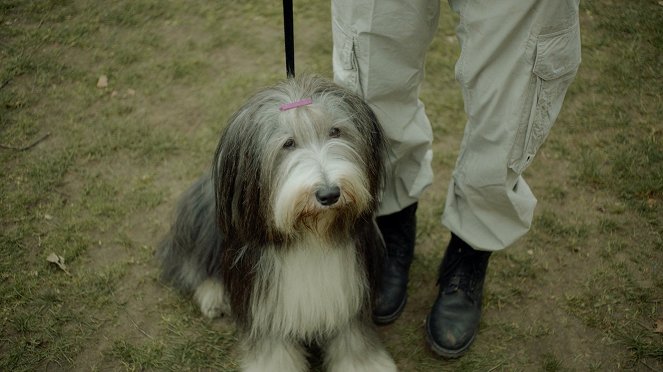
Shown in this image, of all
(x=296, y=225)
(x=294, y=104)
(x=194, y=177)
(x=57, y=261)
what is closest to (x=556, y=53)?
(x=294, y=104)

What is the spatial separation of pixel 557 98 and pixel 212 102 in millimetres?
2479

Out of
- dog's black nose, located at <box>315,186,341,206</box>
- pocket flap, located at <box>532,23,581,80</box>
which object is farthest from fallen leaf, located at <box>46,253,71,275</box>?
pocket flap, located at <box>532,23,581,80</box>

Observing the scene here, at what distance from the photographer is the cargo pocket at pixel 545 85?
1.83 meters

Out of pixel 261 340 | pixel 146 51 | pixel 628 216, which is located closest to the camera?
pixel 261 340

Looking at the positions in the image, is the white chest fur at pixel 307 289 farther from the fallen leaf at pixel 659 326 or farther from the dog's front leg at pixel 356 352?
the fallen leaf at pixel 659 326

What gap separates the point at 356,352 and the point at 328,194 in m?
0.91

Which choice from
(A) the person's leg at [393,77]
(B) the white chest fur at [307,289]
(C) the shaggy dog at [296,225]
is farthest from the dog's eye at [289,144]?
(A) the person's leg at [393,77]

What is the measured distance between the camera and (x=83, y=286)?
2.78 meters

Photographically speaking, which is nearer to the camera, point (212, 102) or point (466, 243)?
point (466, 243)

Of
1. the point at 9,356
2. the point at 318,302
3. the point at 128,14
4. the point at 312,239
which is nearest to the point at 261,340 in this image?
the point at 318,302

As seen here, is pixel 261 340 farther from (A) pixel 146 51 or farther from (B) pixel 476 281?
(A) pixel 146 51

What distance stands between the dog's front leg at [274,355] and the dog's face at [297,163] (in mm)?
530

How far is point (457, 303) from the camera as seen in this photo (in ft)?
8.50

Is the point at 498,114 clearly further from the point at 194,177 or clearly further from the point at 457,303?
the point at 194,177
